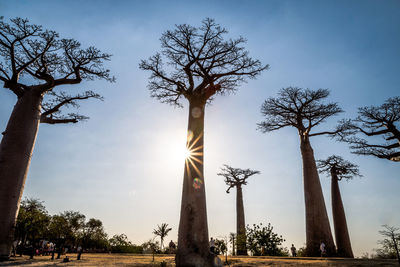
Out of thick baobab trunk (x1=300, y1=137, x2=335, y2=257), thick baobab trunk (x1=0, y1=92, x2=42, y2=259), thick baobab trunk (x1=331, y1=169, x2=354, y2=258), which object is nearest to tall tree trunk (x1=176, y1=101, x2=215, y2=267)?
thick baobab trunk (x1=0, y1=92, x2=42, y2=259)

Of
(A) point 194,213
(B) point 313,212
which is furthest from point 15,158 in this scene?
(B) point 313,212

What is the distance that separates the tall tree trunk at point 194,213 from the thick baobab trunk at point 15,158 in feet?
19.7

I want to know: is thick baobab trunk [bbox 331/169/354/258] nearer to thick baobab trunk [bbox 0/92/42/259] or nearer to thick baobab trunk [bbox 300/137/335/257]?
thick baobab trunk [bbox 300/137/335/257]

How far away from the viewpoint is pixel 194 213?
24.7 ft

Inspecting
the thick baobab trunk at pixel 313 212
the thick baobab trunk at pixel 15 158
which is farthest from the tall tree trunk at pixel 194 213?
the thick baobab trunk at pixel 313 212

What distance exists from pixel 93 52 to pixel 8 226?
8.45m

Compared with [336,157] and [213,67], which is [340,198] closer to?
[336,157]

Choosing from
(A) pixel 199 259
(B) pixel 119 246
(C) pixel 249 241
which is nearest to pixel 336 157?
(C) pixel 249 241

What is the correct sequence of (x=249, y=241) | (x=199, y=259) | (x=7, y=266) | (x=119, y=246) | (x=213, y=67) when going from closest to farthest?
(x=7, y=266)
(x=199, y=259)
(x=213, y=67)
(x=249, y=241)
(x=119, y=246)

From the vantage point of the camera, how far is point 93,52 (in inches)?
468

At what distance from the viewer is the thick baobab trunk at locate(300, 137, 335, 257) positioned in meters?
13.6

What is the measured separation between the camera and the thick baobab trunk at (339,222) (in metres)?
17.2

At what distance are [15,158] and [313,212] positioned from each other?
15.7 meters

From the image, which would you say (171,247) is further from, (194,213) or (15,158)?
(15,158)
